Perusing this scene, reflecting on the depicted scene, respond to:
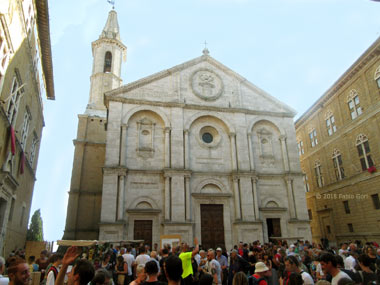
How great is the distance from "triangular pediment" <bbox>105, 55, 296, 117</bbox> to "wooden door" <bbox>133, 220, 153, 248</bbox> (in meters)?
9.61

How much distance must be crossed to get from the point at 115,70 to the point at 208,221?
21459 mm

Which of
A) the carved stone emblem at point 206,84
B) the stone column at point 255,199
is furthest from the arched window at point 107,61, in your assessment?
the stone column at point 255,199

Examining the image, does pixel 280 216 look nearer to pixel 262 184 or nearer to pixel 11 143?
pixel 262 184

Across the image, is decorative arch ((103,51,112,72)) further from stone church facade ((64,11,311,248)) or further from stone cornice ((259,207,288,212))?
stone cornice ((259,207,288,212))

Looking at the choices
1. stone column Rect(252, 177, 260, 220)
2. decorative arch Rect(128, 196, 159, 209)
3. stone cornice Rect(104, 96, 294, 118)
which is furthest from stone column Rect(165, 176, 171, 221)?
stone column Rect(252, 177, 260, 220)

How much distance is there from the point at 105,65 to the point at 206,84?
14757 mm

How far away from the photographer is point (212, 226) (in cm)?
2131

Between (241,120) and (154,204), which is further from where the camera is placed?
(241,120)

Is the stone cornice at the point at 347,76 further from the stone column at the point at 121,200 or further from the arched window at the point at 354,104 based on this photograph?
the stone column at the point at 121,200

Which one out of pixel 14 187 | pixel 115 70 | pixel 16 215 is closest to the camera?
pixel 14 187

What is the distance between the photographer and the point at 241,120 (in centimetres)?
2470

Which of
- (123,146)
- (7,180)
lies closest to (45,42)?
(123,146)

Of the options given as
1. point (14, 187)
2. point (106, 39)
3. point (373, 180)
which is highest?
point (106, 39)

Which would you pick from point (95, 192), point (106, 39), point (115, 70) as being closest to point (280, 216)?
point (95, 192)
